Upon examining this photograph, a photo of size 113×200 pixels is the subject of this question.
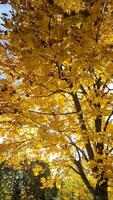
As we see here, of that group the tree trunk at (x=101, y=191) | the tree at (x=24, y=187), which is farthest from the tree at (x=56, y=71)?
the tree at (x=24, y=187)

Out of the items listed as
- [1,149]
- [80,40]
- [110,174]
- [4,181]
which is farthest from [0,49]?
[4,181]

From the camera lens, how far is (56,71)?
4703mm

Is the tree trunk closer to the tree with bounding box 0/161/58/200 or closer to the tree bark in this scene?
the tree bark

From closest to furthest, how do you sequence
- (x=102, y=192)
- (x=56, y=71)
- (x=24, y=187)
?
1. (x=56, y=71)
2. (x=102, y=192)
3. (x=24, y=187)

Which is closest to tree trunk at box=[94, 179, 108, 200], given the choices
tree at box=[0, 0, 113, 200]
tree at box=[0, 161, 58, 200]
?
tree at box=[0, 0, 113, 200]

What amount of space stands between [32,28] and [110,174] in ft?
10.2

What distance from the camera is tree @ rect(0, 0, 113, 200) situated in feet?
12.1

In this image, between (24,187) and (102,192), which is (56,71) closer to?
(102,192)

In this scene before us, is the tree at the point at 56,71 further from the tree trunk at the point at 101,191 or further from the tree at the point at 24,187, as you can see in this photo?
the tree at the point at 24,187

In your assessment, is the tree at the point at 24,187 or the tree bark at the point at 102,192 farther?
the tree at the point at 24,187

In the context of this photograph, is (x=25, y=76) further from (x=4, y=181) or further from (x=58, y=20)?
(x=4, y=181)

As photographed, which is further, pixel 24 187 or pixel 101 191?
pixel 24 187

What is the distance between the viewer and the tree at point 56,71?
3.70 meters

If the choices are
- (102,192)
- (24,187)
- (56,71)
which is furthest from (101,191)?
(24,187)
